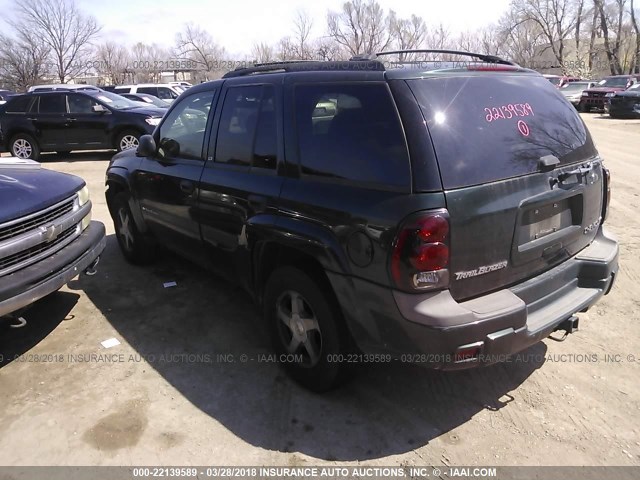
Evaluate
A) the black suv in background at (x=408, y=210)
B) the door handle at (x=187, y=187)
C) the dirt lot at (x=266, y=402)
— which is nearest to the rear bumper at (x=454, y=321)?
the black suv in background at (x=408, y=210)

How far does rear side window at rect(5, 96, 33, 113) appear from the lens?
514 inches

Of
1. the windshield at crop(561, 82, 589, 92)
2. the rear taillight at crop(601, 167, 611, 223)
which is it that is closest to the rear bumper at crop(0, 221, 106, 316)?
the rear taillight at crop(601, 167, 611, 223)

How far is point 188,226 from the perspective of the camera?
13.8 ft

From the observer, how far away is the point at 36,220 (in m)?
3.73

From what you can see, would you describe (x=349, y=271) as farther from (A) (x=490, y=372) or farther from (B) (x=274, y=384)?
(A) (x=490, y=372)

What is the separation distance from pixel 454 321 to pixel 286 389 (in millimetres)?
1360

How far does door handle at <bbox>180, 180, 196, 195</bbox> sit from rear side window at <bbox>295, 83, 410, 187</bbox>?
4.20 ft

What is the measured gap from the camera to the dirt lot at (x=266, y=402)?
2752 millimetres

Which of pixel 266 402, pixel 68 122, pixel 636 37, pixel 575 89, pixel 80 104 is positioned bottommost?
pixel 266 402

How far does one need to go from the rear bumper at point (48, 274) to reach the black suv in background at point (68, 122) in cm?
893

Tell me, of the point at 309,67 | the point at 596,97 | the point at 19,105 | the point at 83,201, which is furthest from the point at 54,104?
the point at 596,97

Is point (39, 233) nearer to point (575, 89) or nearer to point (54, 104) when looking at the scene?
point (54, 104)

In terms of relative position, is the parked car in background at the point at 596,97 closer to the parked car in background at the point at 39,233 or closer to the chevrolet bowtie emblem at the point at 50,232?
the parked car in background at the point at 39,233

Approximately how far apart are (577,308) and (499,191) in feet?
3.06
